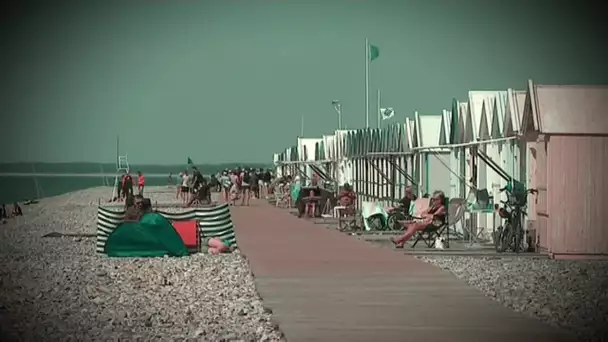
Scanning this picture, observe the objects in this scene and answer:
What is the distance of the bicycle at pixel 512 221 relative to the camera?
56.4ft

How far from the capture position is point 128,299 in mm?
12188

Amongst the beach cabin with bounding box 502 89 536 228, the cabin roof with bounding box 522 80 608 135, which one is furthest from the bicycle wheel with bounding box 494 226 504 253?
the cabin roof with bounding box 522 80 608 135

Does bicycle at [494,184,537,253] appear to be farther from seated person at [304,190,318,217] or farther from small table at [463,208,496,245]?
seated person at [304,190,318,217]

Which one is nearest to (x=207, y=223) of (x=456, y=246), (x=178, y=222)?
(x=178, y=222)

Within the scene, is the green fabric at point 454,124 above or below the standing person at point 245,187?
above

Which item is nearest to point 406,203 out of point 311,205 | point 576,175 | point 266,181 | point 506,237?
point 506,237

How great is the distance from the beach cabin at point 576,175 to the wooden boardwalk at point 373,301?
2353 millimetres

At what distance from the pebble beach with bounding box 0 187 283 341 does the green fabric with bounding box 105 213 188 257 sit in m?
0.28

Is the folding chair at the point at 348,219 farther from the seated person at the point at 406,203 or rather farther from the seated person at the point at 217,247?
the seated person at the point at 217,247

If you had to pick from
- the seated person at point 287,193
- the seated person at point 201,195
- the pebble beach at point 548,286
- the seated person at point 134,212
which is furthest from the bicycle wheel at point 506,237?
the seated person at point 201,195

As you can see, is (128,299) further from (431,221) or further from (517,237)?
(431,221)

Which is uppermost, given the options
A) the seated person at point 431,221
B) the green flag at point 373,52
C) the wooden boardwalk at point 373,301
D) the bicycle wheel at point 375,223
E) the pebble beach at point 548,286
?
the green flag at point 373,52

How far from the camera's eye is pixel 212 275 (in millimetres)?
14648

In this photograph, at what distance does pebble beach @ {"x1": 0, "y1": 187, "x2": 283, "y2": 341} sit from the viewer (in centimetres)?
981
